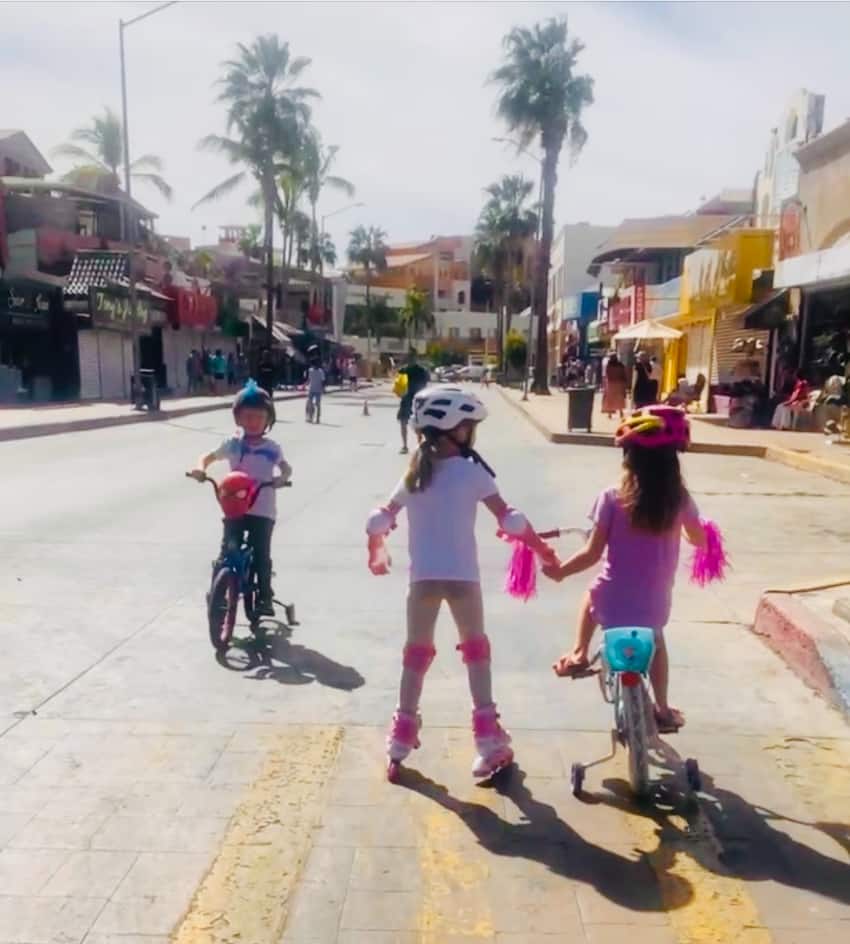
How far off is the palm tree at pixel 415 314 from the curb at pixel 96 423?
7471 cm

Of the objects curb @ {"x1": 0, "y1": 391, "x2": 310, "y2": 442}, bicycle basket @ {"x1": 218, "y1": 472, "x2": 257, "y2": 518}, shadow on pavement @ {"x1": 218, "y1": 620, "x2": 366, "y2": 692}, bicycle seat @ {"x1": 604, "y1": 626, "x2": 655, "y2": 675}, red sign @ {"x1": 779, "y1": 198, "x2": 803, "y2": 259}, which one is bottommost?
curb @ {"x1": 0, "y1": 391, "x2": 310, "y2": 442}

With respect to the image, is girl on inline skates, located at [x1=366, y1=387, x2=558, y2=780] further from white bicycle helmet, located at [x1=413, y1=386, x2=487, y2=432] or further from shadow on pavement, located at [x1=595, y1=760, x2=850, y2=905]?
shadow on pavement, located at [x1=595, y1=760, x2=850, y2=905]

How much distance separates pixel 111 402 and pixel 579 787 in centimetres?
3267

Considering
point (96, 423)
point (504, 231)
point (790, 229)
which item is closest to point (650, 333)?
point (790, 229)

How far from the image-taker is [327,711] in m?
5.14

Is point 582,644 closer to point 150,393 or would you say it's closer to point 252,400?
point 252,400

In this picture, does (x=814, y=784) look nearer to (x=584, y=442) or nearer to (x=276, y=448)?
(x=276, y=448)

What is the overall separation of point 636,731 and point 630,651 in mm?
333

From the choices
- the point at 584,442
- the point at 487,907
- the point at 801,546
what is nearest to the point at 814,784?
the point at 487,907

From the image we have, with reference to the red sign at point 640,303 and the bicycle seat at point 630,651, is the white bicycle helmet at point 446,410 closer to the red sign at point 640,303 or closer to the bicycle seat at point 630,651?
the bicycle seat at point 630,651

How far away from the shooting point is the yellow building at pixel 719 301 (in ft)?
85.0

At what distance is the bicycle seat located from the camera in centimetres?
394

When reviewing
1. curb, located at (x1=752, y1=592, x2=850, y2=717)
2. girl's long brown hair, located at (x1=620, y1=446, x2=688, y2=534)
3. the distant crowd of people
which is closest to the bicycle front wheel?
girl's long brown hair, located at (x1=620, y1=446, x2=688, y2=534)

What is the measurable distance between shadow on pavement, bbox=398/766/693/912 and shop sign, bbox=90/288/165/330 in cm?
3211
